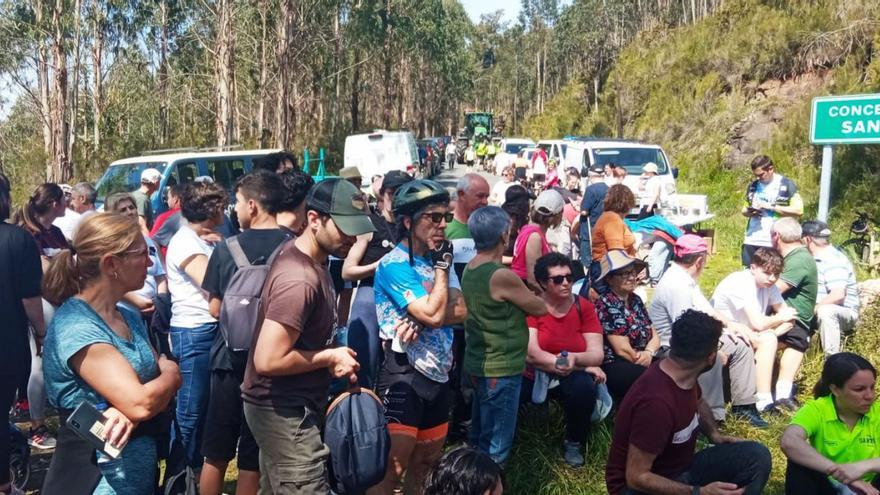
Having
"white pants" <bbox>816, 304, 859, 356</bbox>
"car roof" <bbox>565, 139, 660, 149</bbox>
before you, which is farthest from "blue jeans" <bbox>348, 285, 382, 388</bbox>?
"car roof" <bbox>565, 139, 660, 149</bbox>

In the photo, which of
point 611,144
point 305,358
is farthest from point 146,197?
point 611,144

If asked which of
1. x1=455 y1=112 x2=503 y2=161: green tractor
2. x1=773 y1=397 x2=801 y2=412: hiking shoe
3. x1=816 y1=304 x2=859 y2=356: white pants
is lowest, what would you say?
x1=773 y1=397 x2=801 y2=412: hiking shoe

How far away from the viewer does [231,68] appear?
72.5 feet

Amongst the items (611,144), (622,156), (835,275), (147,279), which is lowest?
(835,275)

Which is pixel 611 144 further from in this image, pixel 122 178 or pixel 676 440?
pixel 676 440

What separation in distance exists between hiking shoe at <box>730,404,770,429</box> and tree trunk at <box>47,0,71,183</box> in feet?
56.6

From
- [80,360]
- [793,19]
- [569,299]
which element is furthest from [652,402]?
[793,19]

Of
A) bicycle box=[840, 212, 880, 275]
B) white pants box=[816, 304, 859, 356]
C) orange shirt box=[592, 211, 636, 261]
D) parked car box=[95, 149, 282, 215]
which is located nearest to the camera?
white pants box=[816, 304, 859, 356]

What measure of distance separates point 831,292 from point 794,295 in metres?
0.50

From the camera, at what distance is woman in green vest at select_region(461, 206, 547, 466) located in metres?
3.92

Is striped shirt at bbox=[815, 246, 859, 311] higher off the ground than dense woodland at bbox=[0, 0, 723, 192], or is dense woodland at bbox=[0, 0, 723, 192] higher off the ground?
dense woodland at bbox=[0, 0, 723, 192]

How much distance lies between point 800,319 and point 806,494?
2576 mm

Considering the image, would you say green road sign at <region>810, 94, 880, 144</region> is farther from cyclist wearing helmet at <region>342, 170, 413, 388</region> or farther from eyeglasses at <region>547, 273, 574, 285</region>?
cyclist wearing helmet at <region>342, 170, 413, 388</region>

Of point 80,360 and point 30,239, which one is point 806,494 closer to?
point 80,360
